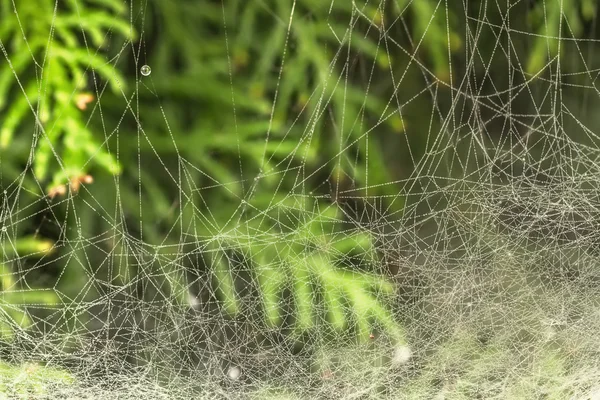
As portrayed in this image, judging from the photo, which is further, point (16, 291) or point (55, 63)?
point (16, 291)

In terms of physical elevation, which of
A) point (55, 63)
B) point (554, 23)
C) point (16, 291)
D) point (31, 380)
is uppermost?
point (554, 23)

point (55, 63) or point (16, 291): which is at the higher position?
point (55, 63)

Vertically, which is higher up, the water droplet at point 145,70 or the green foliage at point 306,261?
the water droplet at point 145,70

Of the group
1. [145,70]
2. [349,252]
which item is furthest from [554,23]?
[145,70]

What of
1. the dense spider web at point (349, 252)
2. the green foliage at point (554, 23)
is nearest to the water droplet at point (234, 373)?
the dense spider web at point (349, 252)

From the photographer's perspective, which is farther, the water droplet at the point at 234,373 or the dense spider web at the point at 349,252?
the water droplet at the point at 234,373

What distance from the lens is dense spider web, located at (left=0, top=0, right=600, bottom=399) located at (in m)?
0.83

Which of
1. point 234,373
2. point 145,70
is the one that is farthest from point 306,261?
point 145,70

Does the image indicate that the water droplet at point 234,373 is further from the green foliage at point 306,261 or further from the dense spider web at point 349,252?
the green foliage at point 306,261

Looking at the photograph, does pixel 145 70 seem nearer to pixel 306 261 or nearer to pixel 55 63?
pixel 55 63

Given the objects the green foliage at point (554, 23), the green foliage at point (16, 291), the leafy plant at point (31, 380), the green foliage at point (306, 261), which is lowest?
the leafy plant at point (31, 380)

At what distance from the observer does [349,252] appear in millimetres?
906

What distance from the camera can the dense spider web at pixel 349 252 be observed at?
829 millimetres

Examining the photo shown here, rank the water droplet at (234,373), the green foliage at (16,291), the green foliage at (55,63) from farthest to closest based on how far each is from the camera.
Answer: the water droplet at (234,373)
the green foliage at (16,291)
the green foliage at (55,63)
